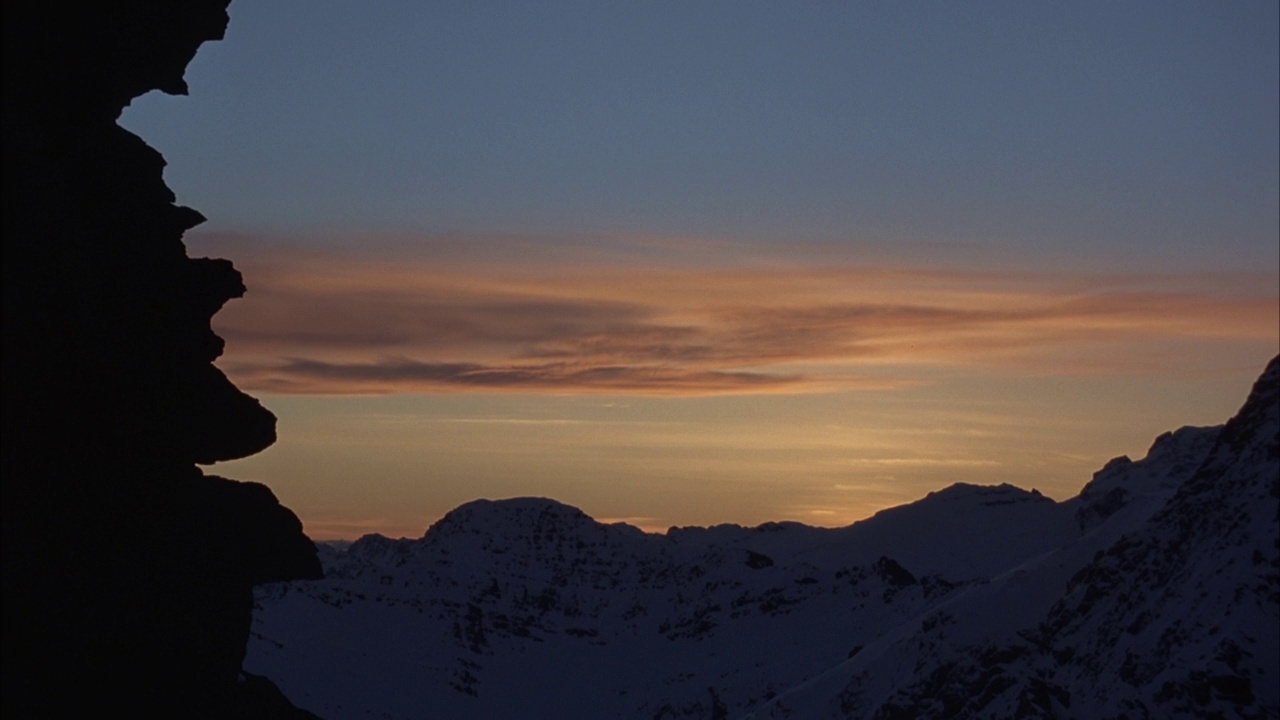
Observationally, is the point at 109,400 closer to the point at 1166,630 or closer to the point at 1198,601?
the point at 1198,601

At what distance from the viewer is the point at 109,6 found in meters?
29.8

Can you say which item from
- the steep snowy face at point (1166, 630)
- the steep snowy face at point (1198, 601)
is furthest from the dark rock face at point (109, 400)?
the steep snowy face at point (1166, 630)

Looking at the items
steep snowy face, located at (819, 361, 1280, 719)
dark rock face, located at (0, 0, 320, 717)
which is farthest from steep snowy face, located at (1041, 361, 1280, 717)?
dark rock face, located at (0, 0, 320, 717)

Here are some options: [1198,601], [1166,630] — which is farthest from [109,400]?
[1166,630]

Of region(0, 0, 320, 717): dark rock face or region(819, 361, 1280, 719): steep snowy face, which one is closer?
region(0, 0, 320, 717): dark rock face

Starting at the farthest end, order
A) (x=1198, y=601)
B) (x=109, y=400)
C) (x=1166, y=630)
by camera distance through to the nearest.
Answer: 1. (x=1166, y=630)
2. (x=1198, y=601)
3. (x=109, y=400)

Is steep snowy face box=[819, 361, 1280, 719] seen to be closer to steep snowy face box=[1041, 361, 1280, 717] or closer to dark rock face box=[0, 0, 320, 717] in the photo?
Answer: steep snowy face box=[1041, 361, 1280, 717]

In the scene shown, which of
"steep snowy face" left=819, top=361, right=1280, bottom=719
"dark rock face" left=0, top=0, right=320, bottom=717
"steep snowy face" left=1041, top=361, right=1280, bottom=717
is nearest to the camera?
"dark rock face" left=0, top=0, right=320, bottom=717

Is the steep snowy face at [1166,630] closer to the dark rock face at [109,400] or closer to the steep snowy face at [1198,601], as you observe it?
the steep snowy face at [1198,601]

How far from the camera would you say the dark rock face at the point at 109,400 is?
1060 inches

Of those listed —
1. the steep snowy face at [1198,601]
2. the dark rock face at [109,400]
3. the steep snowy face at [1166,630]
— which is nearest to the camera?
the dark rock face at [109,400]

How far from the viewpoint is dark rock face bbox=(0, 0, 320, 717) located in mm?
26922

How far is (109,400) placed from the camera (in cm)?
3016

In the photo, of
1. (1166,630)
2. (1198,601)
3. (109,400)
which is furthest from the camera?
(1166,630)
